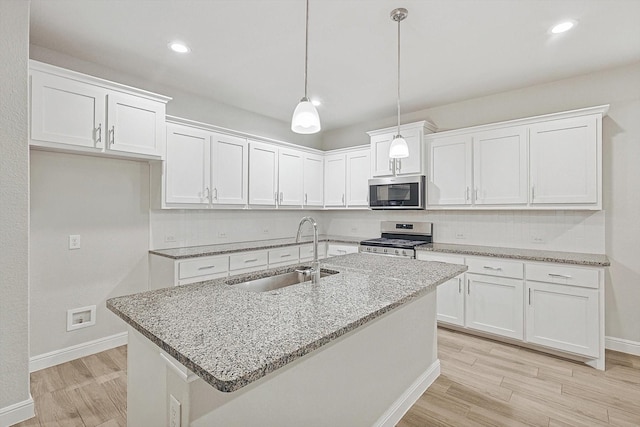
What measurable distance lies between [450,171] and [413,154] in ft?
1.57

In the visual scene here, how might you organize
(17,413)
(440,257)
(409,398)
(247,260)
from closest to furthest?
(17,413) < (409,398) < (440,257) < (247,260)

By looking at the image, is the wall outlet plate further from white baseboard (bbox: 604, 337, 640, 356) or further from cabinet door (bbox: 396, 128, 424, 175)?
white baseboard (bbox: 604, 337, 640, 356)

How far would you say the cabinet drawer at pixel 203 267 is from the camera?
2.99 m

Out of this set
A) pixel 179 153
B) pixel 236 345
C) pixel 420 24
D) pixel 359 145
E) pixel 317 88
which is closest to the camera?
pixel 236 345

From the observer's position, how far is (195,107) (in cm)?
365

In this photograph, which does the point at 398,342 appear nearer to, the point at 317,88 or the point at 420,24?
the point at 420,24

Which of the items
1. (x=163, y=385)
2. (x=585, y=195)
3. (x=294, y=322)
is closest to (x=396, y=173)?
Answer: (x=585, y=195)

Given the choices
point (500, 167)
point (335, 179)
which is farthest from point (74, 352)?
point (500, 167)

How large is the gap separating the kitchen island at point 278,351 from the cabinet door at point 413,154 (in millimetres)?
1971

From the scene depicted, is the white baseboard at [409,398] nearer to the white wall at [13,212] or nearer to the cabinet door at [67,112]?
the white wall at [13,212]

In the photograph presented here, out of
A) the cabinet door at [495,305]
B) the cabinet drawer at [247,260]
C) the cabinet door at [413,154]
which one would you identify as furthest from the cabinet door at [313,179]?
the cabinet door at [495,305]

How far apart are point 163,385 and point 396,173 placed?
3.42m

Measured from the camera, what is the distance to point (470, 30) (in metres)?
2.33

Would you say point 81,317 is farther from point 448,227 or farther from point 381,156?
point 448,227
